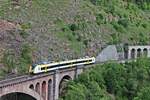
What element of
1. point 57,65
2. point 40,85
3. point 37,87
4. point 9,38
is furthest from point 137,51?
point 37,87

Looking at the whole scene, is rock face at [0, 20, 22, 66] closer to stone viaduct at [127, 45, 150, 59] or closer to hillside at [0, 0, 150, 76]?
hillside at [0, 0, 150, 76]

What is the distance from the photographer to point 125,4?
343 feet

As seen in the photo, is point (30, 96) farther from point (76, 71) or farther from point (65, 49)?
point (65, 49)

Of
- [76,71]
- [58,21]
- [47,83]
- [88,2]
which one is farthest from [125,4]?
[47,83]

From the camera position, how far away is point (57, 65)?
201 feet

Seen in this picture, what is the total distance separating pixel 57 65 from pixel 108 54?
19809 mm

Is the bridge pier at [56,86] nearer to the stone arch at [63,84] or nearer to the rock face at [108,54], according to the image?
the stone arch at [63,84]

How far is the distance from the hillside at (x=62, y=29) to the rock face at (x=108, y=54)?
2.79 ft

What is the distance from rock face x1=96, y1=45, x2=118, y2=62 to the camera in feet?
254

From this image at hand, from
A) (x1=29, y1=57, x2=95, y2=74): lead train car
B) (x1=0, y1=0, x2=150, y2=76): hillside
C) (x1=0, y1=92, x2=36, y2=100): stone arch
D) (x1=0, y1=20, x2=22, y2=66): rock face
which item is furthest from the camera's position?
(x1=0, y1=0, x2=150, y2=76): hillside

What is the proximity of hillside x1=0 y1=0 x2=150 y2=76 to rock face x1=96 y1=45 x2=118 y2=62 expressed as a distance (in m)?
0.85

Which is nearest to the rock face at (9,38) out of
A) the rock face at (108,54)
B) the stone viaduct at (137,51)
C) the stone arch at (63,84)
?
the stone arch at (63,84)

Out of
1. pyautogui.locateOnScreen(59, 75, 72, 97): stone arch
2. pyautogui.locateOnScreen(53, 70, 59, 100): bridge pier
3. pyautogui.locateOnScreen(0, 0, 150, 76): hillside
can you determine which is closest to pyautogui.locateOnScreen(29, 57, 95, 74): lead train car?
pyautogui.locateOnScreen(53, 70, 59, 100): bridge pier

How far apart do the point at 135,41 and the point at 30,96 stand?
38.4 meters
